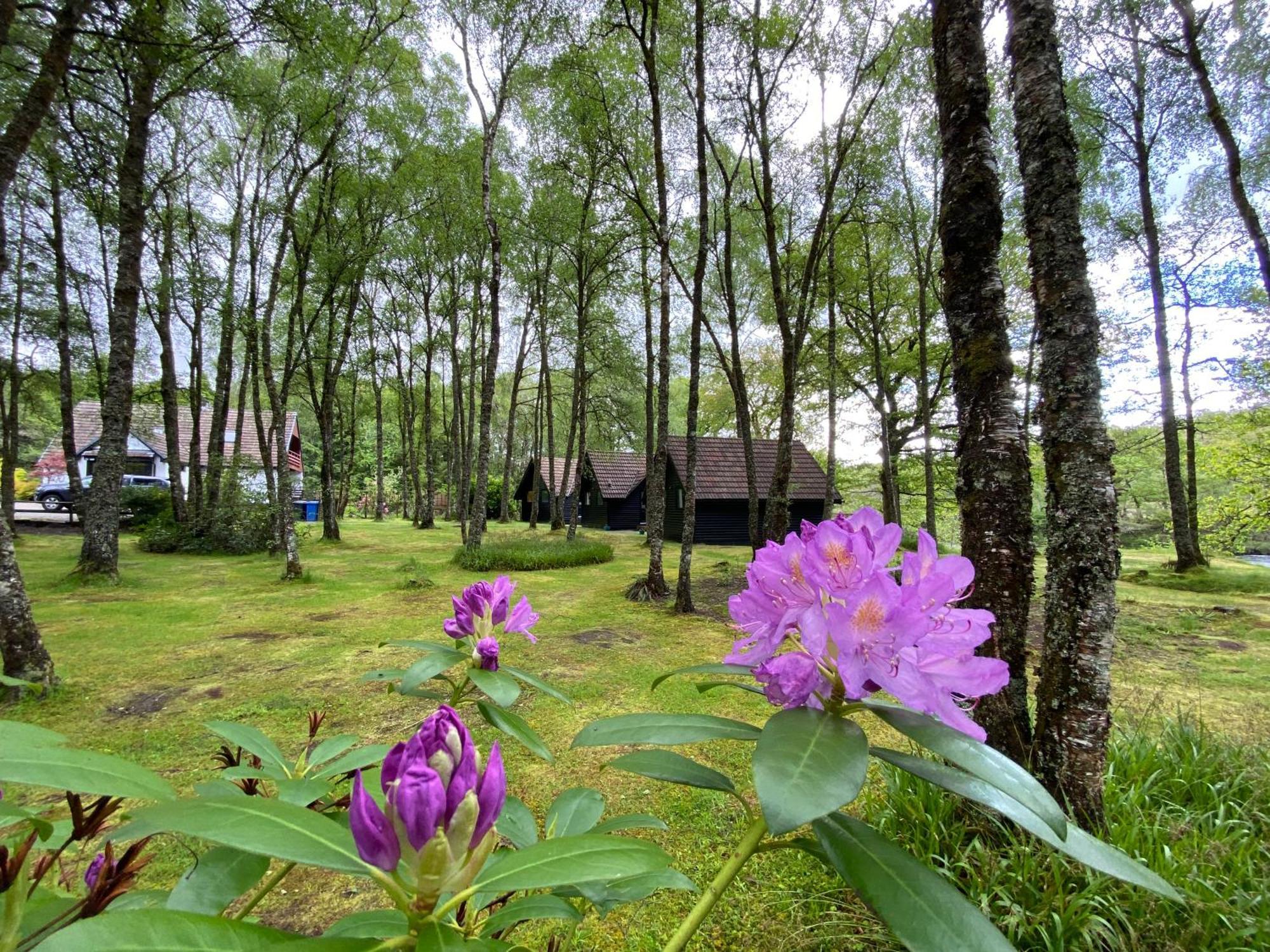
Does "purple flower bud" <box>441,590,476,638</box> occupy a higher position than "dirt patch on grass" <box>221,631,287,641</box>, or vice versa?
"purple flower bud" <box>441,590,476,638</box>

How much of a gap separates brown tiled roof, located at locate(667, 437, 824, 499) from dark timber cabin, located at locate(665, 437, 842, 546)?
0.08ft

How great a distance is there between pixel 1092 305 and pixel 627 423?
1631 cm

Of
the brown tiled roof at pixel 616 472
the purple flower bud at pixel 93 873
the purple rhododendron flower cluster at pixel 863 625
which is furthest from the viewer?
the brown tiled roof at pixel 616 472

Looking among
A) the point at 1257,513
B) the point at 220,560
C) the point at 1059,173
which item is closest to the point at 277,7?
the point at 1059,173

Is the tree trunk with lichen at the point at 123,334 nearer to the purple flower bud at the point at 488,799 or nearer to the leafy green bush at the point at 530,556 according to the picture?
the leafy green bush at the point at 530,556

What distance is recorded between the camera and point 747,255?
46.8 ft

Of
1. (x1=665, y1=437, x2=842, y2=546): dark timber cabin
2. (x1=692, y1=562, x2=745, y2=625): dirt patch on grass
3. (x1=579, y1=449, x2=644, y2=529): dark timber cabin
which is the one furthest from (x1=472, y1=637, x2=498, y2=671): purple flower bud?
(x1=579, y1=449, x2=644, y2=529): dark timber cabin

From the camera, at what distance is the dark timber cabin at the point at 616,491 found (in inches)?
923

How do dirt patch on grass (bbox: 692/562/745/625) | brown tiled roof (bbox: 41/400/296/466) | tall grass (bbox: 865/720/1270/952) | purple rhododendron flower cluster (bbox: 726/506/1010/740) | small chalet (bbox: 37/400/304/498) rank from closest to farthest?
purple rhododendron flower cluster (bbox: 726/506/1010/740), tall grass (bbox: 865/720/1270/952), dirt patch on grass (bbox: 692/562/745/625), small chalet (bbox: 37/400/304/498), brown tiled roof (bbox: 41/400/296/466)

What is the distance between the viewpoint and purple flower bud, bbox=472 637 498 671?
1.24m

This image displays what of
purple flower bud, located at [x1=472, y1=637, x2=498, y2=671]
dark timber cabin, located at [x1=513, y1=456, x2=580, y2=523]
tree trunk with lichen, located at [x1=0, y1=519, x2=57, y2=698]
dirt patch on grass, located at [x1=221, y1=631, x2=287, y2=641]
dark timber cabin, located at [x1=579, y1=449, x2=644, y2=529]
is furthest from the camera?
dark timber cabin, located at [x1=513, y1=456, x2=580, y2=523]

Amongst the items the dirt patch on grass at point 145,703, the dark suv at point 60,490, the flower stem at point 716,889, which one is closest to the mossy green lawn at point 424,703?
the dirt patch on grass at point 145,703

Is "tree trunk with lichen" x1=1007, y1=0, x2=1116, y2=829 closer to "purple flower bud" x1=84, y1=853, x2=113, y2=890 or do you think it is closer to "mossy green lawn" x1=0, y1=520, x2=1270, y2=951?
"mossy green lawn" x1=0, y1=520, x2=1270, y2=951

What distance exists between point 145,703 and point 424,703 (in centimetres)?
191
